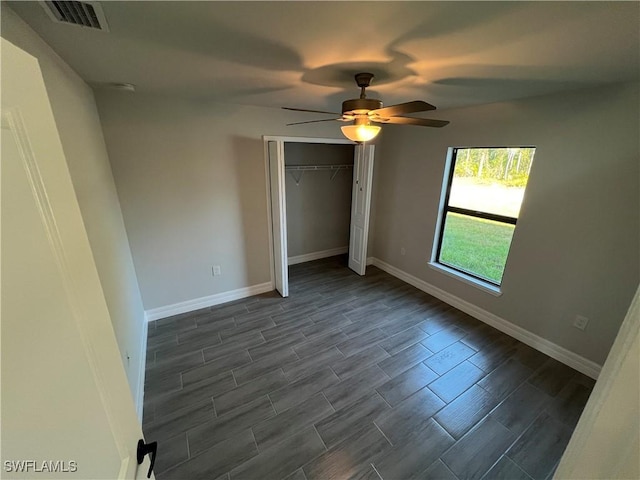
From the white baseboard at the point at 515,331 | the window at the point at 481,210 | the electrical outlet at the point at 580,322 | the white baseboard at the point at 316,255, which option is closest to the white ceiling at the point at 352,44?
the window at the point at 481,210

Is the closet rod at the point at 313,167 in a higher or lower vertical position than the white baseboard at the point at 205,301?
higher

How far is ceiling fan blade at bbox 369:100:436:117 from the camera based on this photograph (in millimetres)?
1357

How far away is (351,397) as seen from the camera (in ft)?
6.66

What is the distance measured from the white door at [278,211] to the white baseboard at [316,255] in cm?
104

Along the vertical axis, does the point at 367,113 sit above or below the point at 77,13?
below

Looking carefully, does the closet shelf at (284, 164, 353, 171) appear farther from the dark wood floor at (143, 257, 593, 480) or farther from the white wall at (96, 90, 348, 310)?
the dark wood floor at (143, 257, 593, 480)

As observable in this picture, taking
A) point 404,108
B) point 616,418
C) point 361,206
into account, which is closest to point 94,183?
point 404,108

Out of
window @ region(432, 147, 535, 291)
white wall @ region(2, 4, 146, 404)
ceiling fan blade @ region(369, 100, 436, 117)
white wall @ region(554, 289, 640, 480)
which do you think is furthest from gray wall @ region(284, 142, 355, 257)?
white wall @ region(554, 289, 640, 480)

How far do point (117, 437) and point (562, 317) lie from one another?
324 cm

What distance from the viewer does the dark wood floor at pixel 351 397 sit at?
161 cm

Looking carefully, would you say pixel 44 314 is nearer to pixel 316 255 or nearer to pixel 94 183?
pixel 94 183

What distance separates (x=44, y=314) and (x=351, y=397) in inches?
79.4

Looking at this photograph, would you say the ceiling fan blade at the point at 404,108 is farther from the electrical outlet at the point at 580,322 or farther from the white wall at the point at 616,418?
the electrical outlet at the point at 580,322

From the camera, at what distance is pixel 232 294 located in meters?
3.34
